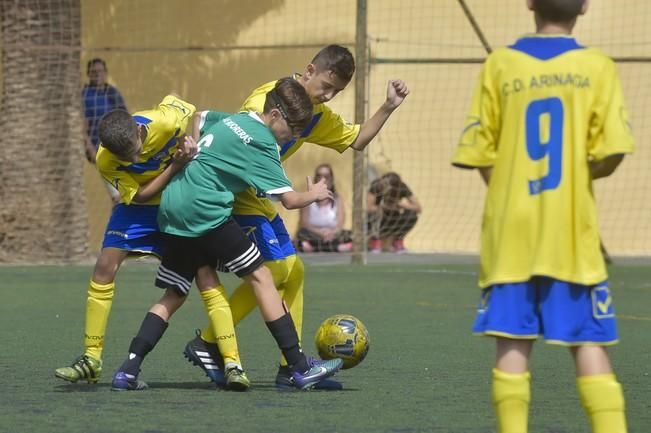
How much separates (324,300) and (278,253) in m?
4.76

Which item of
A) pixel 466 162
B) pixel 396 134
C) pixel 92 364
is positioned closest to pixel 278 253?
pixel 92 364

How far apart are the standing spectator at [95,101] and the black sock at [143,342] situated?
9.73 m

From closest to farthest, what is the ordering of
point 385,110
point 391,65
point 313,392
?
point 313,392
point 385,110
point 391,65

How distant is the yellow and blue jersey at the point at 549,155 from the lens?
4.96m

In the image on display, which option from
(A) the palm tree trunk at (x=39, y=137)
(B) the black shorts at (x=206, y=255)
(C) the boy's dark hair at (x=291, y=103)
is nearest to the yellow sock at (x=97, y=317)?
(B) the black shorts at (x=206, y=255)

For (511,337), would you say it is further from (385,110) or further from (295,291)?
(385,110)

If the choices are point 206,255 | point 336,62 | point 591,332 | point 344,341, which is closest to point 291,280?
point 344,341

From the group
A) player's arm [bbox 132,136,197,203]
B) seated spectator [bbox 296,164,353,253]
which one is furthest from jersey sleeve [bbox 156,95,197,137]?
seated spectator [bbox 296,164,353,253]

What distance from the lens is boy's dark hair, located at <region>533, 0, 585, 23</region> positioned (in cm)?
503

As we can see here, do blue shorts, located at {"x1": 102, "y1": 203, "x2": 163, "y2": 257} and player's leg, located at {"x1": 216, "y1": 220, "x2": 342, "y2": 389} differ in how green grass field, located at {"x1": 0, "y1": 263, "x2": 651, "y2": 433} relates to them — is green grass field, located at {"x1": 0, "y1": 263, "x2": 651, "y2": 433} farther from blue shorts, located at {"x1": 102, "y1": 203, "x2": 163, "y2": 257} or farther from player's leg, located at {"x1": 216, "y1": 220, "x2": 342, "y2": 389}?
blue shorts, located at {"x1": 102, "y1": 203, "x2": 163, "y2": 257}

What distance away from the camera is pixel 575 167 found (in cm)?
498

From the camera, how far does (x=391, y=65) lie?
18266 mm

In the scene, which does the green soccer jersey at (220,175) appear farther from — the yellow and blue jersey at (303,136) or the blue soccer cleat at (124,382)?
the blue soccer cleat at (124,382)

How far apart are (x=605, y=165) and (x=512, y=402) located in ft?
2.72
